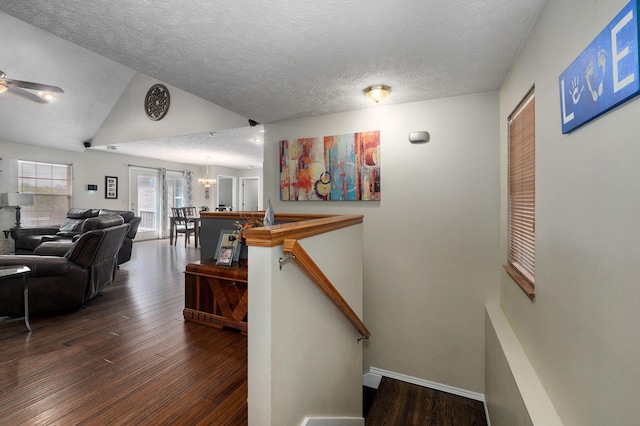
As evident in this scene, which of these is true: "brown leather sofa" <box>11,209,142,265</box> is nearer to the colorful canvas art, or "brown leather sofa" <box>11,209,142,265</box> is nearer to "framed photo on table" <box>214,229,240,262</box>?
"framed photo on table" <box>214,229,240,262</box>

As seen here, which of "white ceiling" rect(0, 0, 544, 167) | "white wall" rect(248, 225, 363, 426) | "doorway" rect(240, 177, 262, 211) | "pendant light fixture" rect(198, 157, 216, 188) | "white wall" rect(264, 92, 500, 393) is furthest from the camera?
"doorway" rect(240, 177, 262, 211)

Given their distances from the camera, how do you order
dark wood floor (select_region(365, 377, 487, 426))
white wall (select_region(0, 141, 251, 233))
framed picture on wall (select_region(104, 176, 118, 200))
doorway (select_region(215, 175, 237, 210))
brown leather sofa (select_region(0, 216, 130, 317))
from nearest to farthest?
dark wood floor (select_region(365, 377, 487, 426)) → brown leather sofa (select_region(0, 216, 130, 317)) → white wall (select_region(0, 141, 251, 233)) → framed picture on wall (select_region(104, 176, 118, 200)) → doorway (select_region(215, 175, 237, 210))

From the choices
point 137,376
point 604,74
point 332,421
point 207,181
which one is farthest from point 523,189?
point 207,181

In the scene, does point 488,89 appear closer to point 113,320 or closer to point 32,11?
point 32,11

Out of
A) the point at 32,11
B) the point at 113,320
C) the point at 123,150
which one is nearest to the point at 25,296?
the point at 113,320

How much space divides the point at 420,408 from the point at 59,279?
4.12 metres

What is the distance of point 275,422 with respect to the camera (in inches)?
52.2

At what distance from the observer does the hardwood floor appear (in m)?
1.74

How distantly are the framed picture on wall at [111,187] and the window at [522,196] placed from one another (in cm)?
907

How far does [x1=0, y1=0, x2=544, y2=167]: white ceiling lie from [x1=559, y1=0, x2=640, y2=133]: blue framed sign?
704 millimetres

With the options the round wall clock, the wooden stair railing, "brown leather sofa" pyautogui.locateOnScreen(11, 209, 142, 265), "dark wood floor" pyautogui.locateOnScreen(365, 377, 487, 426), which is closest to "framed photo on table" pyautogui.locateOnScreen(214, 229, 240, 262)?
the wooden stair railing

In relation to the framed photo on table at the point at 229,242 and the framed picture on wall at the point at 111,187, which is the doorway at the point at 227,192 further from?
the framed photo on table at the point at 229,242

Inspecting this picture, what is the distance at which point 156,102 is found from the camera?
557cm

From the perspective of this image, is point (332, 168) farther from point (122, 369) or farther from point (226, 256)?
point (122, 369)
